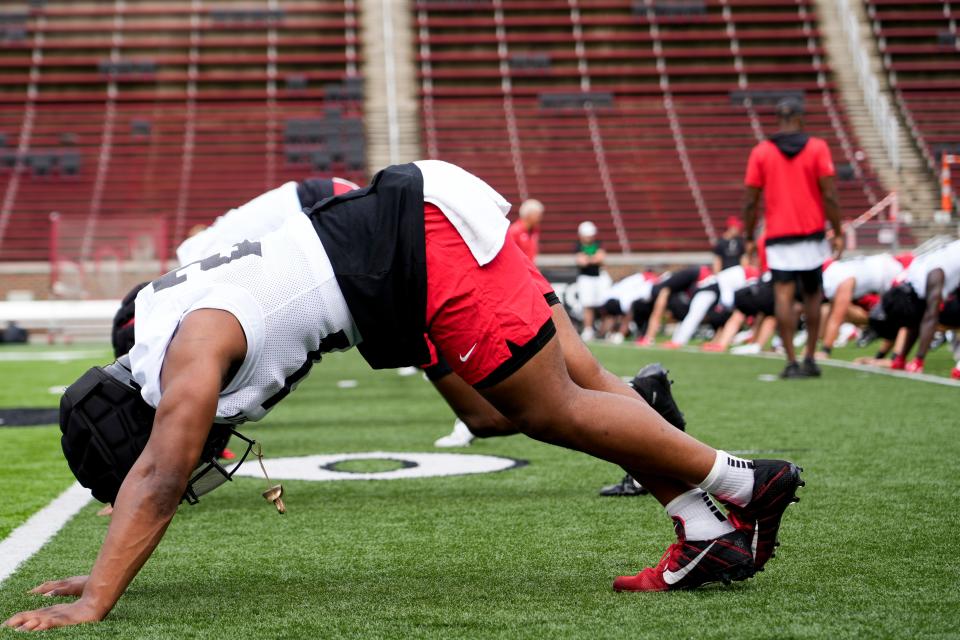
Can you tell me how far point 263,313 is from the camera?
2.78 metres

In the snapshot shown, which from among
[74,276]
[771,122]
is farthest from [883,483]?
[771,122]

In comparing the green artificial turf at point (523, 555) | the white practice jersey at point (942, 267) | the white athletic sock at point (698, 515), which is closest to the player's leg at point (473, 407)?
the green artificial turf at point (523, 555)

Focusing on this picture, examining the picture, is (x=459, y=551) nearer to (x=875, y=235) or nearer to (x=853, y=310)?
(x=853, y=310)

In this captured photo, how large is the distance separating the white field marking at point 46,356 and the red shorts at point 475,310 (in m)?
14.0

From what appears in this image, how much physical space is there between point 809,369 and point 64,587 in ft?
24.6

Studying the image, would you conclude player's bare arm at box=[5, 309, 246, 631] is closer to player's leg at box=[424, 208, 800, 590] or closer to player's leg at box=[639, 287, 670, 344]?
player's leg at box=[424, 208, 800, 590]

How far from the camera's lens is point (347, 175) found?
99.1ft

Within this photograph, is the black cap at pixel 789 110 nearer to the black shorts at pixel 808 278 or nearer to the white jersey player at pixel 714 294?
the black shorts at pixel 808 278

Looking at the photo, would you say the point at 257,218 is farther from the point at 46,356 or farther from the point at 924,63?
the point at 924,63

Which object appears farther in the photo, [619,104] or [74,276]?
[619,104]

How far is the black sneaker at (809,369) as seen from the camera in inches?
377

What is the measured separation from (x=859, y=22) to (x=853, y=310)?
23981mm

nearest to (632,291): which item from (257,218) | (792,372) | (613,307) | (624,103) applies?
(613,307)

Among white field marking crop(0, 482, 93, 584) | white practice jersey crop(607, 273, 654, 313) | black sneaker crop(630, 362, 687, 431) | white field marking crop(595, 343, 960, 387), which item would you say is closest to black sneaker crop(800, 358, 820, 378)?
white field marking crop(595, 343, 960, 387)
